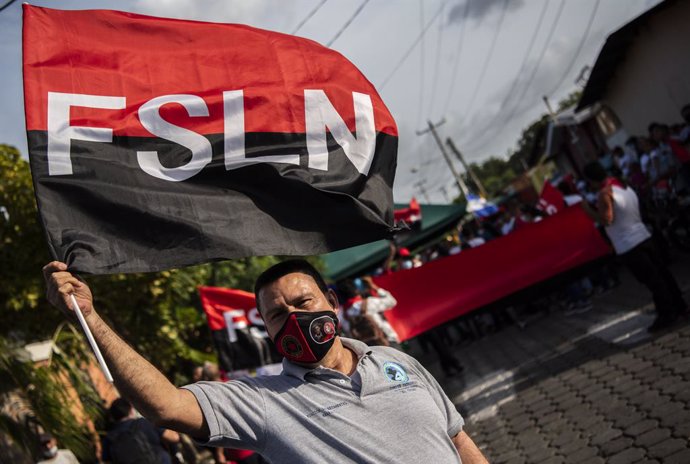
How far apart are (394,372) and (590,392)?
14.8 feet

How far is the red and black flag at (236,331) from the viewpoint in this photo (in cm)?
855

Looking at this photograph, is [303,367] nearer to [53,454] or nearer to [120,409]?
[120,409]

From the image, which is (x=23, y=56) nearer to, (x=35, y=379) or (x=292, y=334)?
(x=292, y=334)

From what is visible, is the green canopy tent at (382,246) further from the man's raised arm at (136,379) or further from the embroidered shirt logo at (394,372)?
the man's raised arm at (136,379)

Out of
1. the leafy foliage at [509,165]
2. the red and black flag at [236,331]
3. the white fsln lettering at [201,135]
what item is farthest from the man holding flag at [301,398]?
the leafy foliage at [509,165]

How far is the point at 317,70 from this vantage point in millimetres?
3900

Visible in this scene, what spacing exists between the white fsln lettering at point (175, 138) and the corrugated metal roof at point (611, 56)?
1677cm

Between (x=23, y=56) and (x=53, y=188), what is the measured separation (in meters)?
0.62

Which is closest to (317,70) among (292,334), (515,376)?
(292,334)

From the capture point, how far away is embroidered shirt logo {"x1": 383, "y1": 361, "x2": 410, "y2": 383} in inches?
103

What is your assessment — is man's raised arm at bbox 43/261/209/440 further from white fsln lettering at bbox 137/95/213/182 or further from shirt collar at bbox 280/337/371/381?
white fsln lettering at bbox 137/95/213/182

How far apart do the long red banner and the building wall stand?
10.3 metres

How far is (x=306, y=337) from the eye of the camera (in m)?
2.60

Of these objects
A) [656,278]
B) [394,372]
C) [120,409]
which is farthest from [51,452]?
[656,278]
